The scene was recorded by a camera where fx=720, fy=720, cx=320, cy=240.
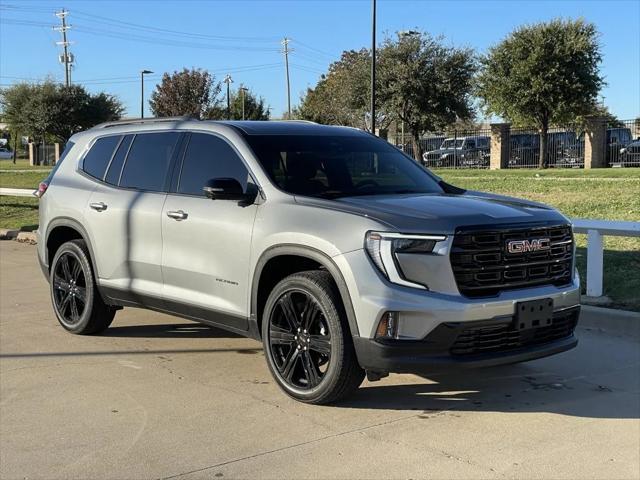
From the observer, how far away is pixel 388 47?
125 feet

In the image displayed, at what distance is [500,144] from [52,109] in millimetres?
35654

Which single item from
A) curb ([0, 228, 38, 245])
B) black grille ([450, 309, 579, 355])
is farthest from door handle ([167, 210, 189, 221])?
curb ([0, 228, 38, 245])

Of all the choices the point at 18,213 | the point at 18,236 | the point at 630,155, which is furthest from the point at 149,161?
the point at 630,155

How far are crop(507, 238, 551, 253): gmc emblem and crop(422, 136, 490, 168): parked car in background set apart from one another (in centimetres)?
3373

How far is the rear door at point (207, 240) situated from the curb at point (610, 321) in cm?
354

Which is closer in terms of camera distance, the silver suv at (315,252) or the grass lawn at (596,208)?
the silver suv at (315,252)

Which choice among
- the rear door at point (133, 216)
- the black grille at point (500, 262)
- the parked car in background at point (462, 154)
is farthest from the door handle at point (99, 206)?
the parked car in background at point (462, 154)

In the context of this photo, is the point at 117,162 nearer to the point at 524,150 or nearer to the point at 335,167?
the point at 335,167

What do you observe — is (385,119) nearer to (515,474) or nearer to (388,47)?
(388,47)

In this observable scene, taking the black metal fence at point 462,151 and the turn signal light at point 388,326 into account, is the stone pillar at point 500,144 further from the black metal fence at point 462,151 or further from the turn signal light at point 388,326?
the turn signal light at point 388,326

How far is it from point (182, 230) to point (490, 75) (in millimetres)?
31961

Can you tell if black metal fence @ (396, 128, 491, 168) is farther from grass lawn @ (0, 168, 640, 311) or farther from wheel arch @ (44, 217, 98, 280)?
wheel arch @ (44, 217, 98, 280)

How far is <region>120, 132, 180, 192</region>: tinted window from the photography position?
19.5 feet

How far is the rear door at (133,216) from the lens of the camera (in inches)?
Answer: 229
